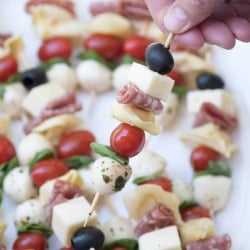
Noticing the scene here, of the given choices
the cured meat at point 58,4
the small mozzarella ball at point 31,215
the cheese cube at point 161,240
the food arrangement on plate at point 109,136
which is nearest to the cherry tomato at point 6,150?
the food arrangement on plate at point 109,136

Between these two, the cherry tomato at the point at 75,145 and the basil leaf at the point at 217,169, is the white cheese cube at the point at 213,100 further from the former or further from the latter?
the cherry tomato at the point at 75,145

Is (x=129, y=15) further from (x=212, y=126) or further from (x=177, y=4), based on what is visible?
(x=177, y=4)

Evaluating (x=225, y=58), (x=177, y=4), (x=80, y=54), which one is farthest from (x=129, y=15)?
(x=177, y=4)

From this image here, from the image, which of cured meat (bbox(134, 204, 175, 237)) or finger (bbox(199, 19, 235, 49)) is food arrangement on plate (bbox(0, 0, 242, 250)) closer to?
cured meat (bbox(134, 204, 175, 237))

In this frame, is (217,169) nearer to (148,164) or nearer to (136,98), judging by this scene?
(148,164)

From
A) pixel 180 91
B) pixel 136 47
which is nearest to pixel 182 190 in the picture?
pixel 180 91
